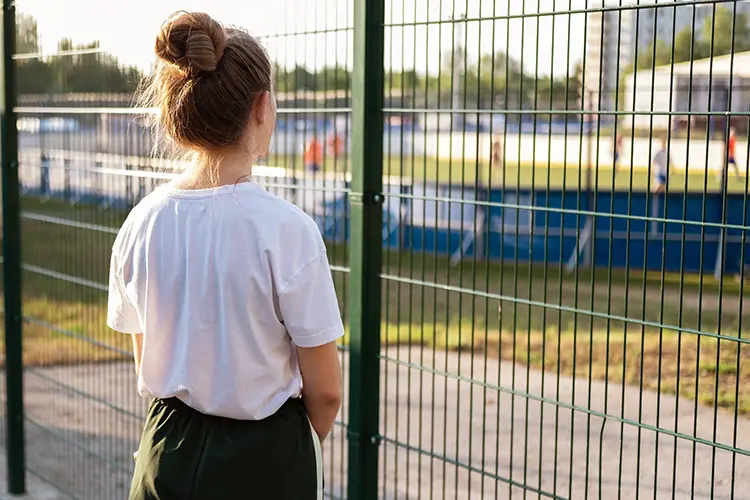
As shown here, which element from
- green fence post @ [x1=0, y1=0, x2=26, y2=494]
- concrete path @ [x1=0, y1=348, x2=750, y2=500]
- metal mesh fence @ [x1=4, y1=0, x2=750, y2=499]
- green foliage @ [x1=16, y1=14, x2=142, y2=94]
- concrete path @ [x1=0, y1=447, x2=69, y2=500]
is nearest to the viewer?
metal mesh fence @ [x1=4, y1=0, x2=750, y2=499]

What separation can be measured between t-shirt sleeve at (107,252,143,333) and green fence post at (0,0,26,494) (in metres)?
3.25

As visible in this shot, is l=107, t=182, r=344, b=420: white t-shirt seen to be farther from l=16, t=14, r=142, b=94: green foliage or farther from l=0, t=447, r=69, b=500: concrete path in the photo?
l=0, t=447, r=69, b=500: concrete path

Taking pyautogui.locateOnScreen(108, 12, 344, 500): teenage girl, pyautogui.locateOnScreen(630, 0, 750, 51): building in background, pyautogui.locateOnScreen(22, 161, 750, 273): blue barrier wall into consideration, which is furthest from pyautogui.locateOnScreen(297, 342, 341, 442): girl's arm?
pyautogui.locateOnScreen(630, 0, 750, 51): building in background

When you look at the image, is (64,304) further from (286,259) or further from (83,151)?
(286,259)

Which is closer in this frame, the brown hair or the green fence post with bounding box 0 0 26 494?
the brown hair

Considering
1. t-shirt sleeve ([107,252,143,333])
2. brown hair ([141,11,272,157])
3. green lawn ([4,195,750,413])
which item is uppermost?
brown hair ([141,11,272,157])

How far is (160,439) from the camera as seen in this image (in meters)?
2.21

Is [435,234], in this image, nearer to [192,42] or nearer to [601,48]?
[601,48]

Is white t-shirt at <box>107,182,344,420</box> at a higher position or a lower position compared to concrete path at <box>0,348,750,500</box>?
higher

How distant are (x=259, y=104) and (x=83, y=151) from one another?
10.1 feet

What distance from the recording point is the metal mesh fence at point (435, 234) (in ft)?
8.75

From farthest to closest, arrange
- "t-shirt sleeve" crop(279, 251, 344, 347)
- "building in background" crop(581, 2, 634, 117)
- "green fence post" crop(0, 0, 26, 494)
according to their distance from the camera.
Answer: "green fence post" crop(0, 0, 26, 494), "building in background" crop(581, 2, 634, 117), "t-shirt sleeve" crop(279, 251, 344, 347)

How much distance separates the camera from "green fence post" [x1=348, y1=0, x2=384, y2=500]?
3.24 m

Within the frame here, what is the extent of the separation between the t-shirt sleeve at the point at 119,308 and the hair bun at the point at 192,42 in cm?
51
